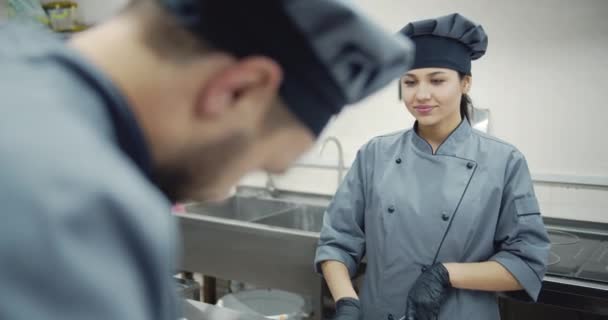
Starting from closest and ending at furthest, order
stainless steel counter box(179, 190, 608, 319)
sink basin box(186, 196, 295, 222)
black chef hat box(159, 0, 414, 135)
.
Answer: black chef hat box(159, 0, 414, 135) < stainless steel counter box(179, 190, 608, 319) < sink basin box(186, 196, 295, 222)

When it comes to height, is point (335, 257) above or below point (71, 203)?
below

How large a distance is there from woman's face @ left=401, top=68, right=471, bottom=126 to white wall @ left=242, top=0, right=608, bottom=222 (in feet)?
2.95

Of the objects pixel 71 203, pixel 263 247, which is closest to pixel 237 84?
pixel 71 203

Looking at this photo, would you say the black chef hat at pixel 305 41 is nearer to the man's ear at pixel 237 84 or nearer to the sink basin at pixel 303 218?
the man's ear at pixel 237 84

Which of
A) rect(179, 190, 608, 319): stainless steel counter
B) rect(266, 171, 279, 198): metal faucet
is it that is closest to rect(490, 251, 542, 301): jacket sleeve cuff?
rect(179, 190, 608, 319): stainless steel counter

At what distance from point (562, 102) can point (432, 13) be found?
2.34 feet

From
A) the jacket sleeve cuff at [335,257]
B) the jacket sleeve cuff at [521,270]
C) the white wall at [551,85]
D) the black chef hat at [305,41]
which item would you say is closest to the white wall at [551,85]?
the white wall at [551,85]

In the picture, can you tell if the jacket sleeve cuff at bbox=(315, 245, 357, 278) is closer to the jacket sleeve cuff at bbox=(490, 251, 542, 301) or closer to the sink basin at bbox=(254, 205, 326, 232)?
the jacket sleeve cuff at bbox=(490, 251, 542, 301)

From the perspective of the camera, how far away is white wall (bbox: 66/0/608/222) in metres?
2.14

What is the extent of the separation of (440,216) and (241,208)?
170cm

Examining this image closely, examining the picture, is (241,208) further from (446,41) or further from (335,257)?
(446,41)

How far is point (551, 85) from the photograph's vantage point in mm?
2223

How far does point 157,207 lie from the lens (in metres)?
0.39

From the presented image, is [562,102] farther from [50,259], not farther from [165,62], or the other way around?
[50,259]
